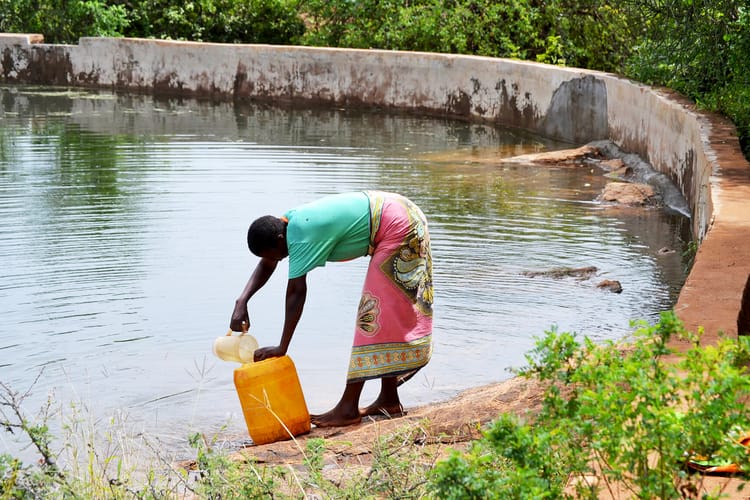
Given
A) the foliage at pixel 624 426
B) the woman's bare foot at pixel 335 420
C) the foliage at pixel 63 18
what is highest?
the foliage at pixel 63 18

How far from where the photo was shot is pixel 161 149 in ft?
47.9

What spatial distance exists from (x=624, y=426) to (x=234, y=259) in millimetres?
6126

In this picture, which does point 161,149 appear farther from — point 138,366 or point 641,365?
point 641,365

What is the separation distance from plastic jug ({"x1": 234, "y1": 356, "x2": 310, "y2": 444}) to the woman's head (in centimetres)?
53

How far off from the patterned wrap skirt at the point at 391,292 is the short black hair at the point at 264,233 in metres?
0.50

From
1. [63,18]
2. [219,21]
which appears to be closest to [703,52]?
[219,21]

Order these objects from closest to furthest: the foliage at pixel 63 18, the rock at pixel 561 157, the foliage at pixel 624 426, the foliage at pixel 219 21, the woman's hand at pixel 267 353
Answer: the foliage at pixel 624 426
the woman's hand at pixel 267 353
the rock at pixel 561 157
the foliage at pixel 63 18
the foliage at pixel 219 21

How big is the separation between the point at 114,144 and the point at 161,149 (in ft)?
2.50

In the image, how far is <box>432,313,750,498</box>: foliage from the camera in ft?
9.47

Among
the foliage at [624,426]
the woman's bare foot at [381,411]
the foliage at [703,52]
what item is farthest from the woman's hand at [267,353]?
the foliage at [703,52]

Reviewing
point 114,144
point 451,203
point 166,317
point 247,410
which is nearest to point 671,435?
point 247,410

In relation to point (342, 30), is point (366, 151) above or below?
below

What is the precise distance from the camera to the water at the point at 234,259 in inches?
252

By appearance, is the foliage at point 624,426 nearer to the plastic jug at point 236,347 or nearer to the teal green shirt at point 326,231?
the teal green shirt at point 326,231
